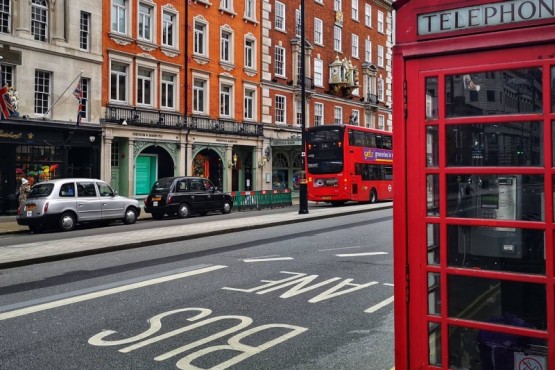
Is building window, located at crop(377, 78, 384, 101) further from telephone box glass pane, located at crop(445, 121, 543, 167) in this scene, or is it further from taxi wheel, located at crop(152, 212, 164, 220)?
telephone box glass pane, located at crop(445, 121, 543, 167)

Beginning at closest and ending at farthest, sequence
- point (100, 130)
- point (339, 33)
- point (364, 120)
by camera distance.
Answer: point (100, 130) → point (339, 33) → point (364, 120)

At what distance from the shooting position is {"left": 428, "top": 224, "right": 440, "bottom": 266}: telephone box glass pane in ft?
9.02

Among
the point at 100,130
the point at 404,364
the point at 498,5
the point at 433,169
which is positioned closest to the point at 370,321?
the point at 404,364

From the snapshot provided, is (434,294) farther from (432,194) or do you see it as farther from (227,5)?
(227,5)

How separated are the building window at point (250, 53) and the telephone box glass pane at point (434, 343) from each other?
33585 mm

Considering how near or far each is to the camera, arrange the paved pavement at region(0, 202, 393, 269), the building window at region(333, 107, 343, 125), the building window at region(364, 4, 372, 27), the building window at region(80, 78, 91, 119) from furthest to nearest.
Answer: the building window at region(364, 4, 372, 27)
the building window at region(333, 107, 343, 125)
the building window at region(80, 78, 91, 119)
the paved pavement at region(0, 202, 393, 269)

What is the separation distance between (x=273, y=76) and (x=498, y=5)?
116 feet

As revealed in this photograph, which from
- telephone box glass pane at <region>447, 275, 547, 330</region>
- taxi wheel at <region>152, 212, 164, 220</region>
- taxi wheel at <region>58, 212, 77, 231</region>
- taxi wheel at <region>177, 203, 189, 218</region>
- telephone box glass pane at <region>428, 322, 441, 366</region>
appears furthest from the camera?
taxi wheel at <region>177, 203, 189, 218</region>

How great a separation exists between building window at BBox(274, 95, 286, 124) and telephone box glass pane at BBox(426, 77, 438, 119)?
1369 inches

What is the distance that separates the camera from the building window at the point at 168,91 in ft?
94.8

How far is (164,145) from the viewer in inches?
1121

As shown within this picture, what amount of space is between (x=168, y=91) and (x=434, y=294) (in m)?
28.0

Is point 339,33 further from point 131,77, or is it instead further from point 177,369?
point 177,369

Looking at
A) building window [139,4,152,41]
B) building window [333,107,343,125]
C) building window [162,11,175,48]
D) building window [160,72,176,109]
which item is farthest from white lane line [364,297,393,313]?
building window [333,107,343,125]
